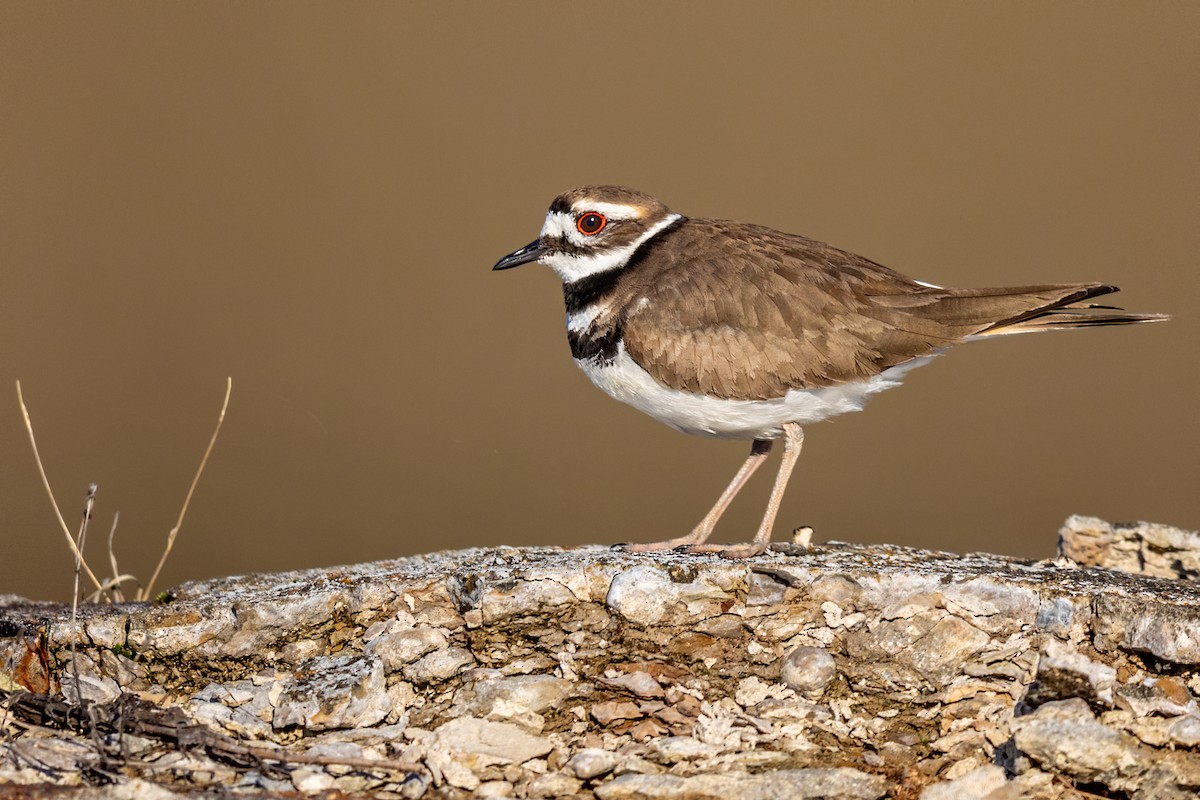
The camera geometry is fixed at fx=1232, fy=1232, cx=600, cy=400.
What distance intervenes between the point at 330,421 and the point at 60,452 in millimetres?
2310

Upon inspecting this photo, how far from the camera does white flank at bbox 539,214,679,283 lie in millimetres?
5395

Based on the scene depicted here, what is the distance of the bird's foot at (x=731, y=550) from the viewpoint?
4.62 meters

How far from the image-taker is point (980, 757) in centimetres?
343

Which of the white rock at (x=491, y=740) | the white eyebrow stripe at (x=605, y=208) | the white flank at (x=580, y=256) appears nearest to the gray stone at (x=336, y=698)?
the white rock at (x=491, y=740)

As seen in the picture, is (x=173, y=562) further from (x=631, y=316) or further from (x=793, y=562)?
(x=793, y=562)

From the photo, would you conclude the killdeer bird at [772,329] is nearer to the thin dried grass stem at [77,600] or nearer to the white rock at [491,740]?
the white rock at [491,740]

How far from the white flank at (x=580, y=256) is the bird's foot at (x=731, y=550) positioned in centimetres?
130

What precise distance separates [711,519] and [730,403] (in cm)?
63

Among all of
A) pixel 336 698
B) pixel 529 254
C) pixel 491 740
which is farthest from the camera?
pixel 529 254

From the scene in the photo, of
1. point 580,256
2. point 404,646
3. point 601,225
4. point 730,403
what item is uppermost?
point 601,225

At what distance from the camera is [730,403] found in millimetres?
4812

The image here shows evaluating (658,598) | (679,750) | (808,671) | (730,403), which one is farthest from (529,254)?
(679,750)

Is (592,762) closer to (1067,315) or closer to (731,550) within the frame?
(731,550)

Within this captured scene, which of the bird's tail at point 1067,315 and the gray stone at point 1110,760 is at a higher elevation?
the bird's tail at point 1067,315
